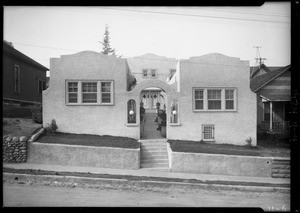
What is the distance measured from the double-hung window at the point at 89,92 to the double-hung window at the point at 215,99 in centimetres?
595

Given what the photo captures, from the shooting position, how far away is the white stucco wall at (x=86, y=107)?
54.0 feet

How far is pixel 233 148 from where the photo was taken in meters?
15.6

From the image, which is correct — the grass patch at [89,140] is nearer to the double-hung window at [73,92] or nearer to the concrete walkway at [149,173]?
the concrete walkway at [149,173]

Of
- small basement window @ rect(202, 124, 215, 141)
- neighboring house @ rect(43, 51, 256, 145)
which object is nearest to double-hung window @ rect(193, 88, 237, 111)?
neighboring house @ rect(43, 51, 256, 145)

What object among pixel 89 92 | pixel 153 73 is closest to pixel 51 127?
pixel 89 92

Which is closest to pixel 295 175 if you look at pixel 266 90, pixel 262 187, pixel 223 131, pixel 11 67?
pixel 262 187

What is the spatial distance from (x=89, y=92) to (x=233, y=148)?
395 inches

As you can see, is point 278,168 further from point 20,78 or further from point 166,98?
point 20,78

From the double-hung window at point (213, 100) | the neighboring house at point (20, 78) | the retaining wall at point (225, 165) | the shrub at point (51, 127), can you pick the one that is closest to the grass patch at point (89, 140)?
the shrub at point (51, 127)

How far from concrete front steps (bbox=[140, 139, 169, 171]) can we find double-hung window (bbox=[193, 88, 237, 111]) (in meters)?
3.66

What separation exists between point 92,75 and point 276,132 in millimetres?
14754

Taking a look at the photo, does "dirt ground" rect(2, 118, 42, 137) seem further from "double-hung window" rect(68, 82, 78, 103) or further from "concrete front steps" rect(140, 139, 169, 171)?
"concrete front steps" rect(140, 139, 169, 171)

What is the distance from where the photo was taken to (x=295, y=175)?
8156 mm

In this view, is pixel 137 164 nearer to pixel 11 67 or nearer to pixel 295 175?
pixel 295 175
